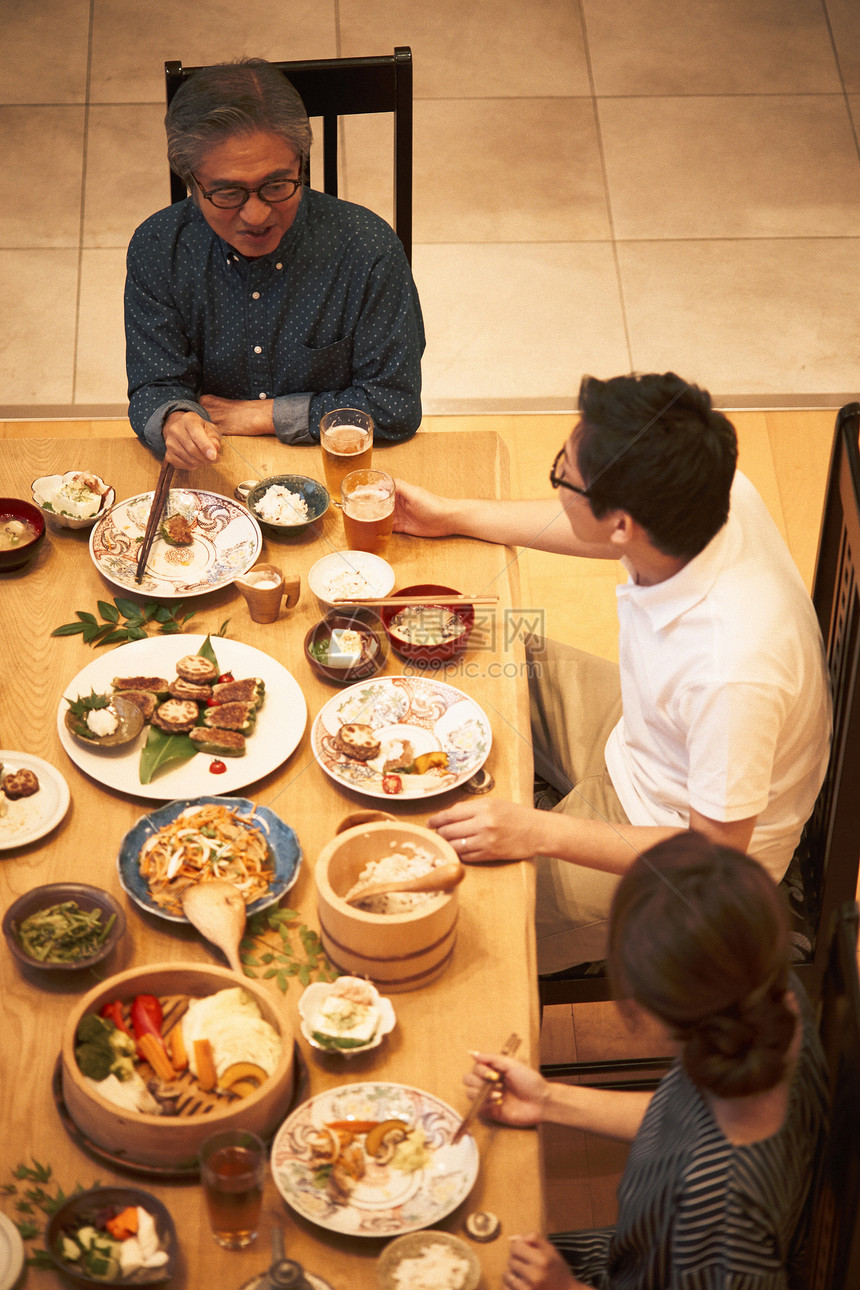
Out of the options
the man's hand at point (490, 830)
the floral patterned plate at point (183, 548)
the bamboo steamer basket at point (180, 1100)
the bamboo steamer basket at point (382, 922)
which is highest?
the floral patterned plate at point (183, 548)

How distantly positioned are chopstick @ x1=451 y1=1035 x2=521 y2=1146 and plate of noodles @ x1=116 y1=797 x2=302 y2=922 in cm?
34

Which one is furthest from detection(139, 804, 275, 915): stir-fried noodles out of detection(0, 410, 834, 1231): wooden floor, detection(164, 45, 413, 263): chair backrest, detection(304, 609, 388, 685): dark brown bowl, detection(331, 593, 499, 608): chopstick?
detection(164, 45, 413, 263): chair backrest

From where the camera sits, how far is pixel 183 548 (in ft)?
6.59

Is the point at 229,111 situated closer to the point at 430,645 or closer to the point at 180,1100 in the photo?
the point at 430,645

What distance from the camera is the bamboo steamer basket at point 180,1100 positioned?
1.24 metres

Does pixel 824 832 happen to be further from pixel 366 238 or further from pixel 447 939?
pixel 366 238

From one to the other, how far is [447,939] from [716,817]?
448 millimetres

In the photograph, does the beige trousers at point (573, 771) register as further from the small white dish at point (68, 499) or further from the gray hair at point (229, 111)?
the gray hair at point (229, 111)

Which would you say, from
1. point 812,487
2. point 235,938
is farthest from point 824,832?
point 812,487

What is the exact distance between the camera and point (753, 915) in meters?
1.18

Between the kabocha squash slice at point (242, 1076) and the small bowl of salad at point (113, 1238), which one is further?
the kabocha squash slice at point (242, 1076)

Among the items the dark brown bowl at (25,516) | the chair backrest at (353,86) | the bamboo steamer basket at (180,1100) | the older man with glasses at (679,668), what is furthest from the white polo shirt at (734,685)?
the chair backrest at (353,86)

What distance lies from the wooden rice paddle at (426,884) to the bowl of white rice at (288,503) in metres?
0.78

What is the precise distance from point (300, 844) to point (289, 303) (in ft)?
3.90
